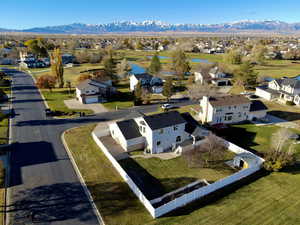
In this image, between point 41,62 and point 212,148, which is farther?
point 41,62

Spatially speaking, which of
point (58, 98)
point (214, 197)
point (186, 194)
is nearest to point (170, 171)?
point (186, 194)

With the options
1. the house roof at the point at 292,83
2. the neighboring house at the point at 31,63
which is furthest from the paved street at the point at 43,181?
the neighboring house at the point at 31,63

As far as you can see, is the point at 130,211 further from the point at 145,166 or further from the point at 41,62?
the point at 41,62

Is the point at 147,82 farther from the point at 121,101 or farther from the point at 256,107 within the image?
the point at 256,107

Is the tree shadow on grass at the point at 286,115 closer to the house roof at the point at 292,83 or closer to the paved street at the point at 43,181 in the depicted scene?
the house roof at the point at 292,83

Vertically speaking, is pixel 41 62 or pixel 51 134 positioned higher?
pixel 41 62

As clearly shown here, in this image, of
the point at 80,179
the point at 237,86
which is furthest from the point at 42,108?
the point at 237,86

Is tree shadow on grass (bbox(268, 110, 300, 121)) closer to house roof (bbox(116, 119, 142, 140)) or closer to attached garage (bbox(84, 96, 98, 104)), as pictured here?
house roof (bbox(116, 119, 142, 140))
